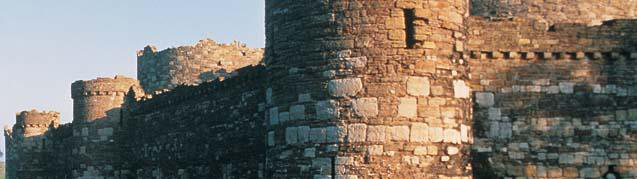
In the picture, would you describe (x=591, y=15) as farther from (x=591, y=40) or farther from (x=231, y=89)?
(x=231, y=89)

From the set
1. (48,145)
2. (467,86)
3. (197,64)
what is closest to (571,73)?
(467,86)

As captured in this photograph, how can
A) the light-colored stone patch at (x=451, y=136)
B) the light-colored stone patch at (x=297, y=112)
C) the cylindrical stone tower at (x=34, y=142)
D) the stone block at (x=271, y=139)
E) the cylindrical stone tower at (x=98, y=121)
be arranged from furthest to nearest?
the cylindrical stone tower at (x=34, y=142), the cylindrical stone tower at (x=98, y=121), the stone block at (x=271, y=139), the light-colored stone patch at (x=297, y=112), the light-colored stone patch at (x=451, y=136)

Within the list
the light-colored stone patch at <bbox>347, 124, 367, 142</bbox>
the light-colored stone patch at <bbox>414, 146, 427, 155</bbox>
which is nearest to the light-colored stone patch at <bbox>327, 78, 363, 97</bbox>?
the light-colored stone patch at <bbox>347, 124, 367, 142</bbox>

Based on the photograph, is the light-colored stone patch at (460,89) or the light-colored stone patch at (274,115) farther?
the light-colored stone patch at (274,115)

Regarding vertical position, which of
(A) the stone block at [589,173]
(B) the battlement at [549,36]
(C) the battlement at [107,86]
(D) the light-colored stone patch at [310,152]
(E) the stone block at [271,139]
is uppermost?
(B) the battlement at [549,36]

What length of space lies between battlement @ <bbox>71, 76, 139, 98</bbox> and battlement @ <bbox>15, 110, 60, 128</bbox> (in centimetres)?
984

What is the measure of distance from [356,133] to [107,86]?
18.4 metres

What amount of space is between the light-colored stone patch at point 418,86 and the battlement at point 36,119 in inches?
1142

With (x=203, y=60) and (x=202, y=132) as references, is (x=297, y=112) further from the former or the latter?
(x=203, y=60)

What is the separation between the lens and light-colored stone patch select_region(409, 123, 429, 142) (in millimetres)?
16031

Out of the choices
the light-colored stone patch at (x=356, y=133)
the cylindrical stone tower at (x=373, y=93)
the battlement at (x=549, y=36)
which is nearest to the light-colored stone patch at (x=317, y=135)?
the cylindrical stone tower at (x=373, y=93)

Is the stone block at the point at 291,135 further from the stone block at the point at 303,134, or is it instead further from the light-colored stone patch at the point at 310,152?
the light-colored stone patch at the point at 310,152

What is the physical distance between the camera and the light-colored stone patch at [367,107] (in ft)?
52.5

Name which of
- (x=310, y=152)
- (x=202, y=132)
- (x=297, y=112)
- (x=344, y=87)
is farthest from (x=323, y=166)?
(x=202, y=132)
